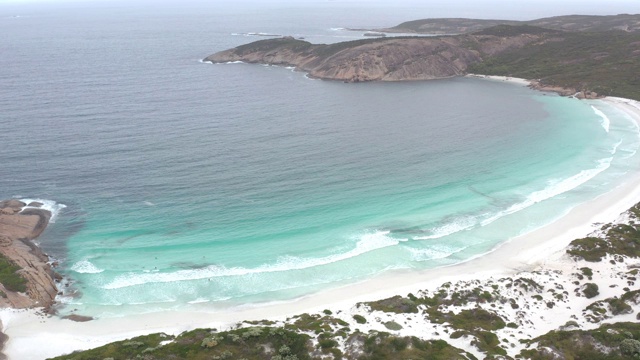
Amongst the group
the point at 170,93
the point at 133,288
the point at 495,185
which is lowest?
the point at 133,288

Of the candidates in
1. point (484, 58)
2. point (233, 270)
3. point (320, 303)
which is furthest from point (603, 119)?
point (233, 270)

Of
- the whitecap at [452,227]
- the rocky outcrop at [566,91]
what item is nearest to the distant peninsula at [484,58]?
the rocky outcrop at [566,91]

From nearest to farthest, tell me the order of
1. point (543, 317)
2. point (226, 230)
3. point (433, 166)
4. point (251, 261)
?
point (543, 317) < point (251, 261) < point (226, 230) < point (433, 166)

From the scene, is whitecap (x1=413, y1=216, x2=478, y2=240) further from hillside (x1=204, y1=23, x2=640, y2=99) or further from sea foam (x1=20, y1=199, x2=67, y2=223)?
hillside (x1=204, y1=23, x2=640, y2=99)

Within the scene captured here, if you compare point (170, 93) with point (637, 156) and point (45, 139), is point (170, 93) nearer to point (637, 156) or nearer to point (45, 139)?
point (45, 139)

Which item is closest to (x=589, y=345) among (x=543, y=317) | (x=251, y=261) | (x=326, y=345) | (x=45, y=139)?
(x=543, y=317)

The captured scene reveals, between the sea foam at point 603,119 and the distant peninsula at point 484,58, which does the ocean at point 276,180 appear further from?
the distant peninsula at point 484,58

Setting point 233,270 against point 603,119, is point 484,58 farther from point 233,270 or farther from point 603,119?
point 233,270

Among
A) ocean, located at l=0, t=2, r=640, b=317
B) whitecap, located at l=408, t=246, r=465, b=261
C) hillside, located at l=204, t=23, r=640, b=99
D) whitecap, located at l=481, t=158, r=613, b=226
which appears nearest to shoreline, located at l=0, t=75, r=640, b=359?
ocean, located at l=0, t=2, r=640, b=317
